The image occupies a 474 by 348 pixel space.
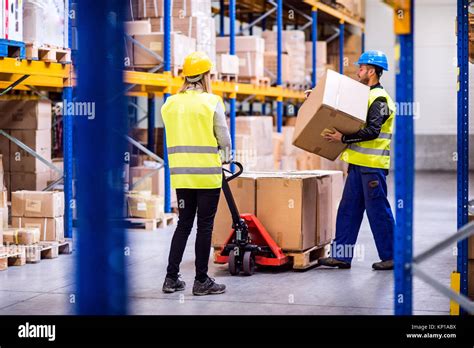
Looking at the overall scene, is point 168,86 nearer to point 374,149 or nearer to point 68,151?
point 68,151

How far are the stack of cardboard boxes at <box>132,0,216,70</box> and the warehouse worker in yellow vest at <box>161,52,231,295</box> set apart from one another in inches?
185

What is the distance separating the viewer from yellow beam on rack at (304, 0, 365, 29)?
17.4 meters

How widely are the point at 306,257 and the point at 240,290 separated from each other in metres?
1.08

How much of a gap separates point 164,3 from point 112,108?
26.9ft

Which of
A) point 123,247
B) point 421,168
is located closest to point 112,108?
point 123,247

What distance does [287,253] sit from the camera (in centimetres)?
816

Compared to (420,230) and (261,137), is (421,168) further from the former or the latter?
(420,230)

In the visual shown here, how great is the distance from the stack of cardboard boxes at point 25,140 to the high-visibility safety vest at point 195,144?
3.84 meters

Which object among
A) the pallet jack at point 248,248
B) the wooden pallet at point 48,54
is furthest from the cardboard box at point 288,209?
the wooden pallet at point 48,54

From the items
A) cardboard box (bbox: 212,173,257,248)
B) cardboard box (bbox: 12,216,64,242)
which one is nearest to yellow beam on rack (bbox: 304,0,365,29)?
cardboard box (bbox: 12,216,64,242)

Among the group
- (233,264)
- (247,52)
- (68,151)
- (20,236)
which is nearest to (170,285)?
(233,264)

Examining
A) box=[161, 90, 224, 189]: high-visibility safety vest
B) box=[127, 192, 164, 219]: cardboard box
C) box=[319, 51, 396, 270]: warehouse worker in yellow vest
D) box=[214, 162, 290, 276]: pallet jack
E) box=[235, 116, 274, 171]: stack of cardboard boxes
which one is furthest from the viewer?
box=[235, 116, 274, 171]: stack of cardboard boxes

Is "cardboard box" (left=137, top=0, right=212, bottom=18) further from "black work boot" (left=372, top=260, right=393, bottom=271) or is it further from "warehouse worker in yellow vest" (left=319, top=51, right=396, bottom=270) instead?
"black work boot" (left=372, top=260, right=393, bottom=271)
